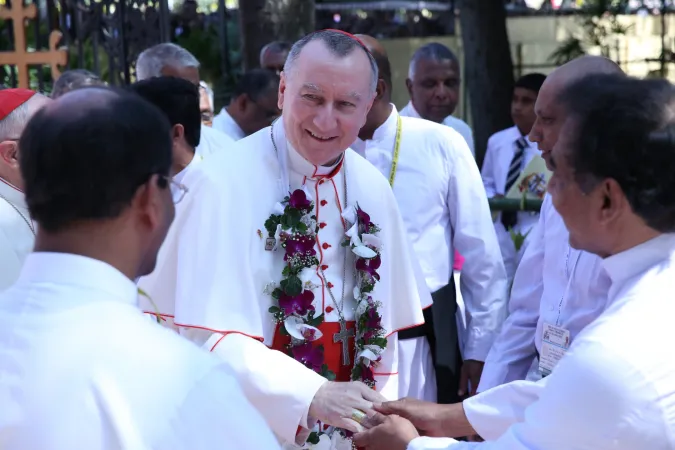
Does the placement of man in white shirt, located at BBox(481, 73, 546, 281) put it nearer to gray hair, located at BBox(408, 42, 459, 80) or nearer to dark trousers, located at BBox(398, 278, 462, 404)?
gray hair, located at BBox(408, 42, 459, 80)

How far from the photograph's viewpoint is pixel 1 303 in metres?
2.09

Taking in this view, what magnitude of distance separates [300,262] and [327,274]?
0.62ft

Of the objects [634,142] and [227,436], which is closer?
[227,436]

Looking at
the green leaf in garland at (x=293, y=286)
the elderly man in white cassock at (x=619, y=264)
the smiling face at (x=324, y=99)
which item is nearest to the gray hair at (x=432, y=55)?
the smiling face at (x=324, y=99)

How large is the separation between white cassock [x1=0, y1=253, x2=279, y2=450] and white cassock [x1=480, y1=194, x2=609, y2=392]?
6.25 feet

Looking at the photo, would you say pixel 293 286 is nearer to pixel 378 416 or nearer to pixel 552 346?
pixel 378 416

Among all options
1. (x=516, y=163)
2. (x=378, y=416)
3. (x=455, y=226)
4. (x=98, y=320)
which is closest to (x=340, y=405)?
(x=378, y=416)

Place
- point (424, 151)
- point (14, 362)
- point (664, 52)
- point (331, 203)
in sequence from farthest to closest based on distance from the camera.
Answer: point (664, 52) → point (424, 151) → point (331, 203) → point (14, 362)

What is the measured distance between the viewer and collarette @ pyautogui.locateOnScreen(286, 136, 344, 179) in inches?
155

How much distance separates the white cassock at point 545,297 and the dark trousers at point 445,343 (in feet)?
2.40

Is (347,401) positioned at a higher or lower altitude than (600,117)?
lower

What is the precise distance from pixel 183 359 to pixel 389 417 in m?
1.59

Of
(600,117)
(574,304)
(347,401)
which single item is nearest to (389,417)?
(347,401)

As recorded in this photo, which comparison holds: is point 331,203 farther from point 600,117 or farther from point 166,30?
point 166,30
